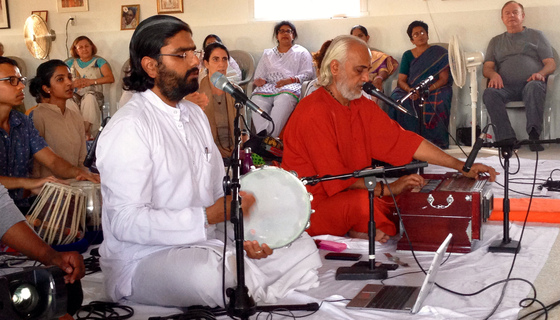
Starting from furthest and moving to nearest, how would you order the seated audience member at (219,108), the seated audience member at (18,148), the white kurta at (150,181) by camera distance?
1. the seated audience member at (219,108)
2. the seated audience member at (18,148)
3. the white kurta at (150,181)

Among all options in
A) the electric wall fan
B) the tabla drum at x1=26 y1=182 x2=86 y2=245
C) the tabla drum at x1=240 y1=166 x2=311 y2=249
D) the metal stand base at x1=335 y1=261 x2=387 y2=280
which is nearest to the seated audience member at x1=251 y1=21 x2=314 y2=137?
the electric wall fan

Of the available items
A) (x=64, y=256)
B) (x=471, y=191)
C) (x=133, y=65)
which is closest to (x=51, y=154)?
(x=133, y=65)

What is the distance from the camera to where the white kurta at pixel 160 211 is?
2506mm

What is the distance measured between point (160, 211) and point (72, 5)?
7.87 metres

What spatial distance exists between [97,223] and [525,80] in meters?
5.41

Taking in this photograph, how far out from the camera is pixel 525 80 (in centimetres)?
746

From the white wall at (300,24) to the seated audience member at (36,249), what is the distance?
6548 millimetres

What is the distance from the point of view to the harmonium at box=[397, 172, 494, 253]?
3453 millimetres

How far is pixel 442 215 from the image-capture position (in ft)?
11.5

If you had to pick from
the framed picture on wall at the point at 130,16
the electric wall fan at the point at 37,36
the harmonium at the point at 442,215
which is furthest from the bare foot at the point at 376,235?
the electric wall fan at the point at 37,36

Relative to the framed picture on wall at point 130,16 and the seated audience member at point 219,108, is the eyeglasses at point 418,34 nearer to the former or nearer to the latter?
the seated audience member at point 219,108

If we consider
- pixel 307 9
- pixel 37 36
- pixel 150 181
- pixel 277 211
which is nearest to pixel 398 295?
pixel 277 211

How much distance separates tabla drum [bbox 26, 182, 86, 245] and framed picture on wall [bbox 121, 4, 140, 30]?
594 cm

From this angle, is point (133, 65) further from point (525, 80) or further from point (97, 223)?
point (525, 80)
